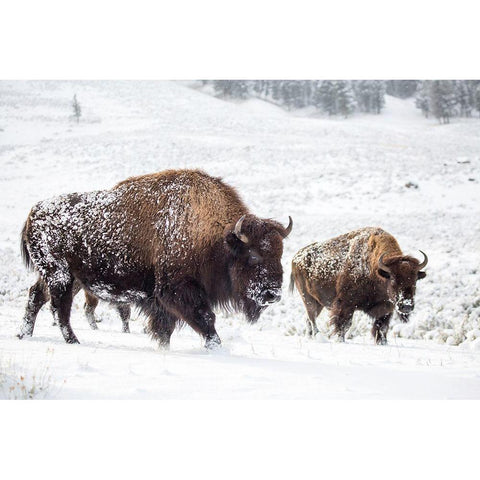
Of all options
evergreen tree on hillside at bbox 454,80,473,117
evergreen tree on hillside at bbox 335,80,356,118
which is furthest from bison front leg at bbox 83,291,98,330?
evergreen tree on hillside at bbox 454,80,473,117

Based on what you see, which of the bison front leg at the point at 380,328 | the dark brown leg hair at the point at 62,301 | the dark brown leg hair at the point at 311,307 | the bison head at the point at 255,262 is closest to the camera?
the bison head at the point at 255,262

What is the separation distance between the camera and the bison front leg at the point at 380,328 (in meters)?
5.70

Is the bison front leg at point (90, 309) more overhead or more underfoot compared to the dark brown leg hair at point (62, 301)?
more underfoot

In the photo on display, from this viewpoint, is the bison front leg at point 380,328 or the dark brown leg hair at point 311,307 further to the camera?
the dark brown leg hair at point 311,307

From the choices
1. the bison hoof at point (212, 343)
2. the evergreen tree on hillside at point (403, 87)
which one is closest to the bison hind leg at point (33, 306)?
the bison hoof at point (212, 343)

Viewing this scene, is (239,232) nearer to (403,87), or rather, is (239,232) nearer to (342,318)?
(342,318)

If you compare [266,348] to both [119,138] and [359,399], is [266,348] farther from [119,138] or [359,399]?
[119,138]

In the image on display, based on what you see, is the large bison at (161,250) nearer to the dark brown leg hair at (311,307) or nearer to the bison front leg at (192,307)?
the bison front leg at (192,307)

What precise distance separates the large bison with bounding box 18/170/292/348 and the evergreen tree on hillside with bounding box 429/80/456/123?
9.09ft

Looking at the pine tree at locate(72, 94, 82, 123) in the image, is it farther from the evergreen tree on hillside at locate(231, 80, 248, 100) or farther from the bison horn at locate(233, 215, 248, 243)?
the bison horn at locate(233, 215, 248, 243)

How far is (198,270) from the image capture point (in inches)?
167

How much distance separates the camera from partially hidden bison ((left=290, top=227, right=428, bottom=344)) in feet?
17.6

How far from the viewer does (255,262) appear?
4.04 meters

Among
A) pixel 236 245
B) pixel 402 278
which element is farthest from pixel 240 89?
pixel 402 278
